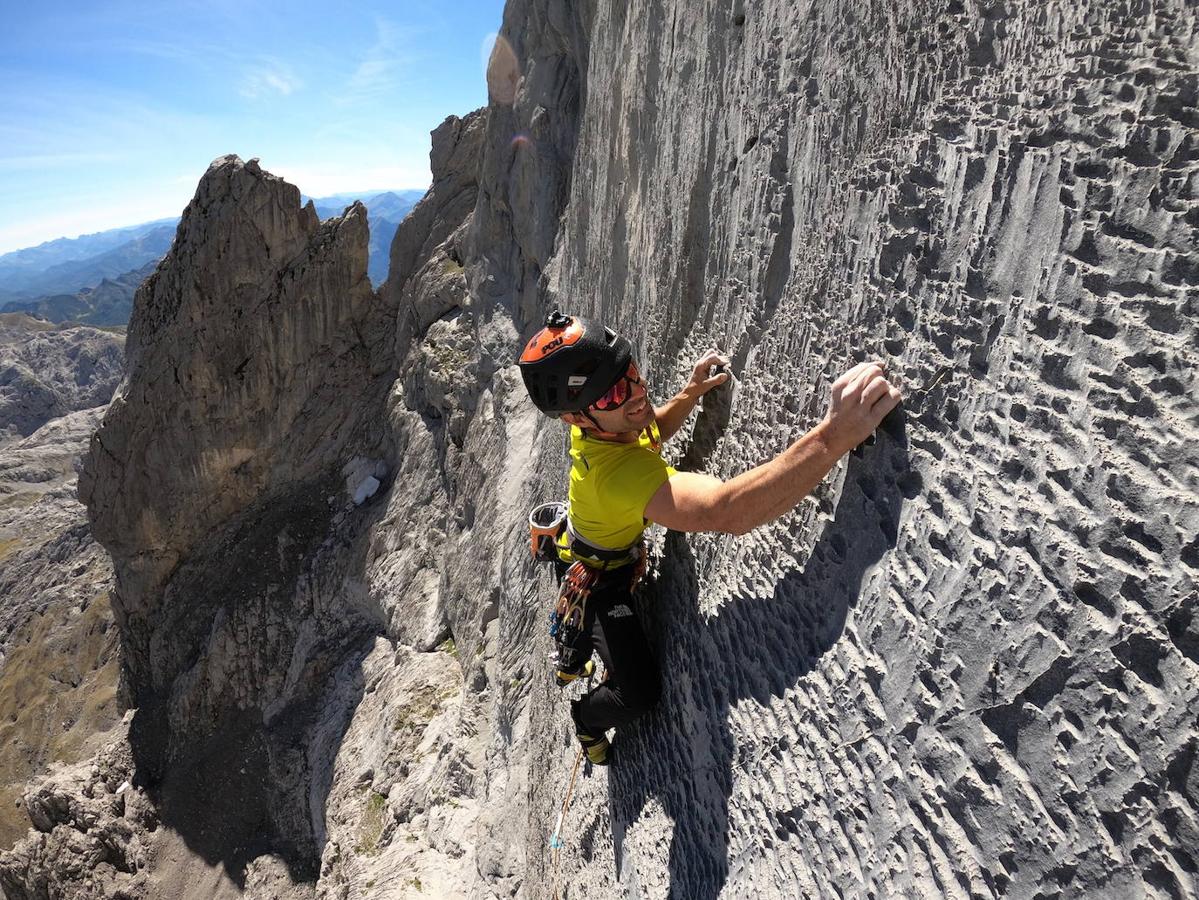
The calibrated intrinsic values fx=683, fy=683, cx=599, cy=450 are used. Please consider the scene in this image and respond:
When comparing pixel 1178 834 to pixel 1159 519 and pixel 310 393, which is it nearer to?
pixel 1159 519

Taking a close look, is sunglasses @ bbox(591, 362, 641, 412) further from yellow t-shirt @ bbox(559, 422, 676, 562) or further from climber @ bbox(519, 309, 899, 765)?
yellow t-shirt @ bbox(559, 422, 676, 562)

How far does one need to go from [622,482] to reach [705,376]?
0.88 metres

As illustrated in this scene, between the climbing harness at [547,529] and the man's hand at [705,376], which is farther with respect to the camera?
the climbing harness at [547,529]

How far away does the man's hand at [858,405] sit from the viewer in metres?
2.27

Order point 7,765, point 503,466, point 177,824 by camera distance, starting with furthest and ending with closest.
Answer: point 7,765
point 177,824
point 503,466

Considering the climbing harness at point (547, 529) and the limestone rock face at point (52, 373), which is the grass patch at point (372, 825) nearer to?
the climbing harness at point (547, 529)

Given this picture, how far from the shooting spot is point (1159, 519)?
1.52 metres

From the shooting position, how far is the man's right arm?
7.54 feet

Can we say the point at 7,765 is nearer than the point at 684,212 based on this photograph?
No

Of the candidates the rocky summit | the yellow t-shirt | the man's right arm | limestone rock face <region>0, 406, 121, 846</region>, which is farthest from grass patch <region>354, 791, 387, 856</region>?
limestone rock face <region>0, 406, 121, 846</region>

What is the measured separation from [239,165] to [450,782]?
14.9 meters

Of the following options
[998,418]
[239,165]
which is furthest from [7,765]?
[998,418]

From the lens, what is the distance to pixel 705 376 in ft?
12.2

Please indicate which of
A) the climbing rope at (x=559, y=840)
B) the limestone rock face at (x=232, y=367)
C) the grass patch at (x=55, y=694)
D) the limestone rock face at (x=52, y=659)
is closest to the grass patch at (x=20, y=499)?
the limestone rock face at (x=52, y=659)
